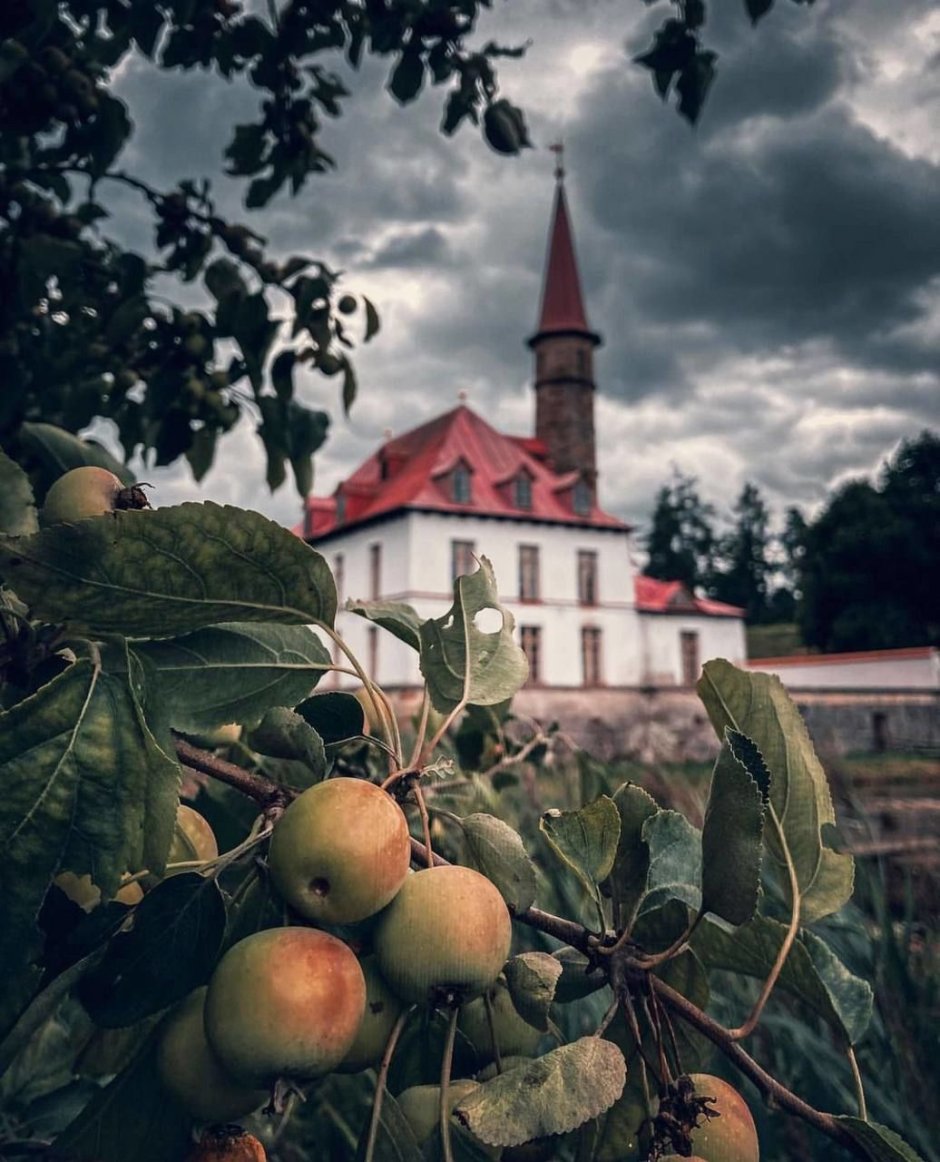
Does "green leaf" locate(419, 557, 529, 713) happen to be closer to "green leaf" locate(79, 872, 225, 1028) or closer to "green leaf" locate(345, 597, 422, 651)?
"green leaf" locate(345, 597, 422, 651)

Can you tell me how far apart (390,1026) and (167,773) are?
26 cm

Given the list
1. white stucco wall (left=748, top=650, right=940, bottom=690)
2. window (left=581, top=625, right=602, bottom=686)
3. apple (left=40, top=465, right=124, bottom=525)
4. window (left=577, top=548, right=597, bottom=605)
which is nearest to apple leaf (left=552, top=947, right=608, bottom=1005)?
apple (left=40, top=465, right=124, bottom=525)

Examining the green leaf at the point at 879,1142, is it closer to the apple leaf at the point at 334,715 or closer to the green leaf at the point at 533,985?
the green leaf at the point at 533,985

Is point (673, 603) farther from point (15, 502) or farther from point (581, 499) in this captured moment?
point (15, 502)

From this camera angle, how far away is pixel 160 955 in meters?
0.69

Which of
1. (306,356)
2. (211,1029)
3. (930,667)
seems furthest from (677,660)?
(211,1029)

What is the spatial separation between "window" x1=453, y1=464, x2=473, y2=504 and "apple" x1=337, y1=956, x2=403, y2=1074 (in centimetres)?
2829

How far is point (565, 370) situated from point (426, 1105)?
119ft

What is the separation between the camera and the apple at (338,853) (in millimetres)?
645

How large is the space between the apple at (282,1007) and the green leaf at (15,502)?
1.47 feet

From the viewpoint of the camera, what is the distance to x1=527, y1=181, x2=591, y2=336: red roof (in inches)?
1451

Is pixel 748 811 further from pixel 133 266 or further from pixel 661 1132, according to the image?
pixel 133 266

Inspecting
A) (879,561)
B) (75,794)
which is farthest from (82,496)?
(879,561)

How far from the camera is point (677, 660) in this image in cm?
3150
